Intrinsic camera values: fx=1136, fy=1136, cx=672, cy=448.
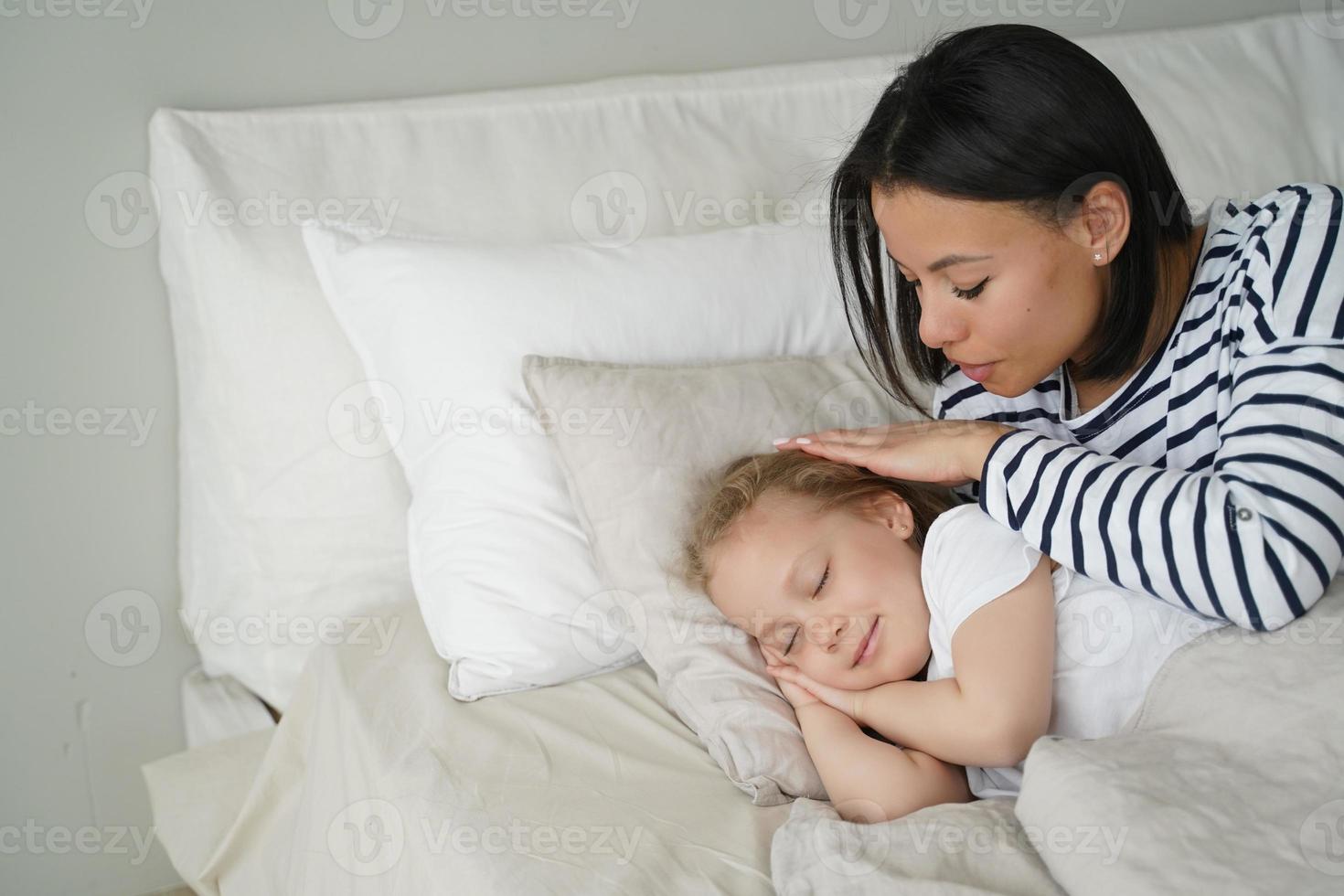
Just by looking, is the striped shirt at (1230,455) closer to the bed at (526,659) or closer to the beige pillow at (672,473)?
the bed at (526,659)

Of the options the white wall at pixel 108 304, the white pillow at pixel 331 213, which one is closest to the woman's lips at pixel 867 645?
the white pillow at pixel 331 213

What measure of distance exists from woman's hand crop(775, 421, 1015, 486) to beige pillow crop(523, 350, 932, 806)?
107mm

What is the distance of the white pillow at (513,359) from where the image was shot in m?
1.40

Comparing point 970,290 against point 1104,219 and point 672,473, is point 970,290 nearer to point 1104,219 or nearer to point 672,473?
point 1104,219

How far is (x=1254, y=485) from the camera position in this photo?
1028 millimetres

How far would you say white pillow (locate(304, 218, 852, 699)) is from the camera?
1.40m

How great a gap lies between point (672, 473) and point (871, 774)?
0.41 metres

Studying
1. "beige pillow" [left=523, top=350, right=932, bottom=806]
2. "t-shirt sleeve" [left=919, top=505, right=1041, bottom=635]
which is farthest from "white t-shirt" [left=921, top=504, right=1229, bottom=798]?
"beige pillow" [left=523, top=350, right=932, bottom=806]

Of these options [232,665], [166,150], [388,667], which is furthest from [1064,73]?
[232,665]

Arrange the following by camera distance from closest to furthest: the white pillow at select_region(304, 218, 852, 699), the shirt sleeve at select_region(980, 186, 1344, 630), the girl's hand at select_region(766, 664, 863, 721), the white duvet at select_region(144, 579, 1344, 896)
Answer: the white duvet at select_region(144, 579, 1344, 896), the shirt sleeve at select_region(980, 186, 1344, 630), the girl's hand at select_region(766, 664, 863, 721), the white pillow at select_region(304, 218, 852, 699)

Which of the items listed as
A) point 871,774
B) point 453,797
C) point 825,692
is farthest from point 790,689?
point 453,797

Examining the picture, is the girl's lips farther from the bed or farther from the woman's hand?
the bed

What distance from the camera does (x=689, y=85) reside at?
5.97 feet

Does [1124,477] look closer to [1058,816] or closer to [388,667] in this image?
[1058,816]
